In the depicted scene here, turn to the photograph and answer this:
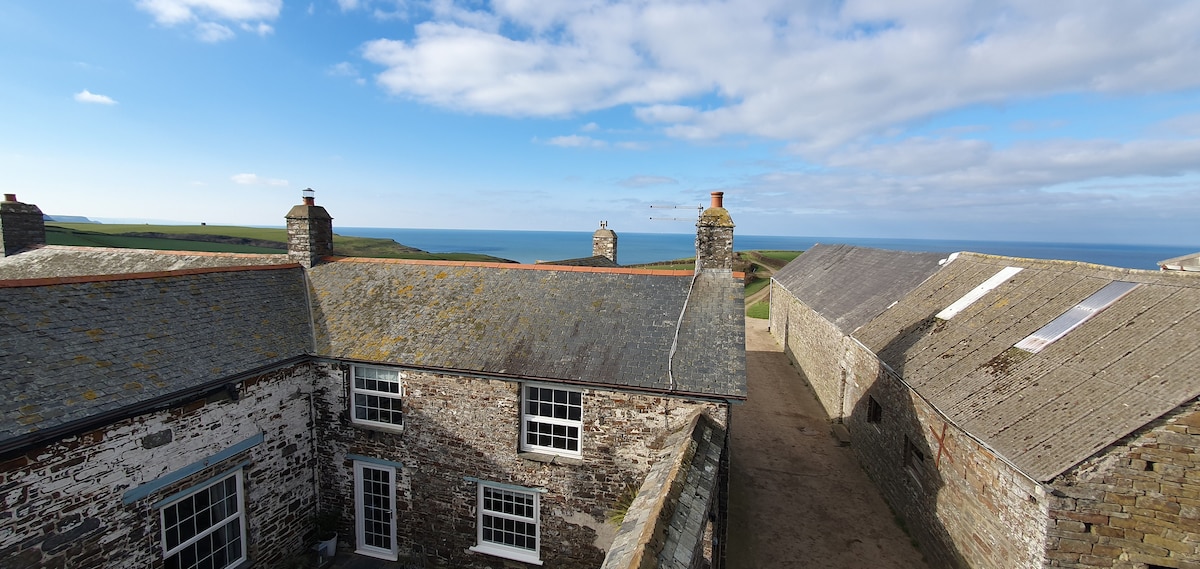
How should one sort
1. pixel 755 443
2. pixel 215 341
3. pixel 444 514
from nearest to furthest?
pixel 215 341 < pixel 444 514 < pixel 755 443

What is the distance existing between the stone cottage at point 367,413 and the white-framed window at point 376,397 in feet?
0.16

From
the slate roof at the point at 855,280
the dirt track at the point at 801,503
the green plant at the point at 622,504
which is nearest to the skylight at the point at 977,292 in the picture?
the slate roof at the point at 855,280

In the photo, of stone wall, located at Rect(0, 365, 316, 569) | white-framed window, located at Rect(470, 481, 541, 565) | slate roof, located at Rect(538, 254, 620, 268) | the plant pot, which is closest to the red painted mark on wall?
white-framed window, located at Rect(470, 481, 541, 565)

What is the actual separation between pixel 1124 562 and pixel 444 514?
1246cm

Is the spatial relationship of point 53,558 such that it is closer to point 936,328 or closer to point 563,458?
point 563,458

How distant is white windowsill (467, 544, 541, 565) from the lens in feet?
36.1

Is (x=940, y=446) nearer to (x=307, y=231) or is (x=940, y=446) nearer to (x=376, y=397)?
(x=376, y=397)

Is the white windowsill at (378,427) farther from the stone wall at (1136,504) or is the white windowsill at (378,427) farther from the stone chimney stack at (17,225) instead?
the stone chimney stack at (17,225)

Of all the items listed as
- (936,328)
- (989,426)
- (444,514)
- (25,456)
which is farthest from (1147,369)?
(25,456)

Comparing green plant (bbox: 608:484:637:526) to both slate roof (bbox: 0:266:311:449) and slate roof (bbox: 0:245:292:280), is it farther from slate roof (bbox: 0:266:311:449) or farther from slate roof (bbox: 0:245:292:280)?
slate roof (bbox: 0:245:292:280)

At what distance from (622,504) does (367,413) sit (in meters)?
6.47

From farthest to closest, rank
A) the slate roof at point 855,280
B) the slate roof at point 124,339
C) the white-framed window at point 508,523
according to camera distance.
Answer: the slate roof at point 855,280 → the white-framed window at point 508,523 → the slate roof at point 124,339

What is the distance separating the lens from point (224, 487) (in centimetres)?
1020

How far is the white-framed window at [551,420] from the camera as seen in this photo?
10727 mm
